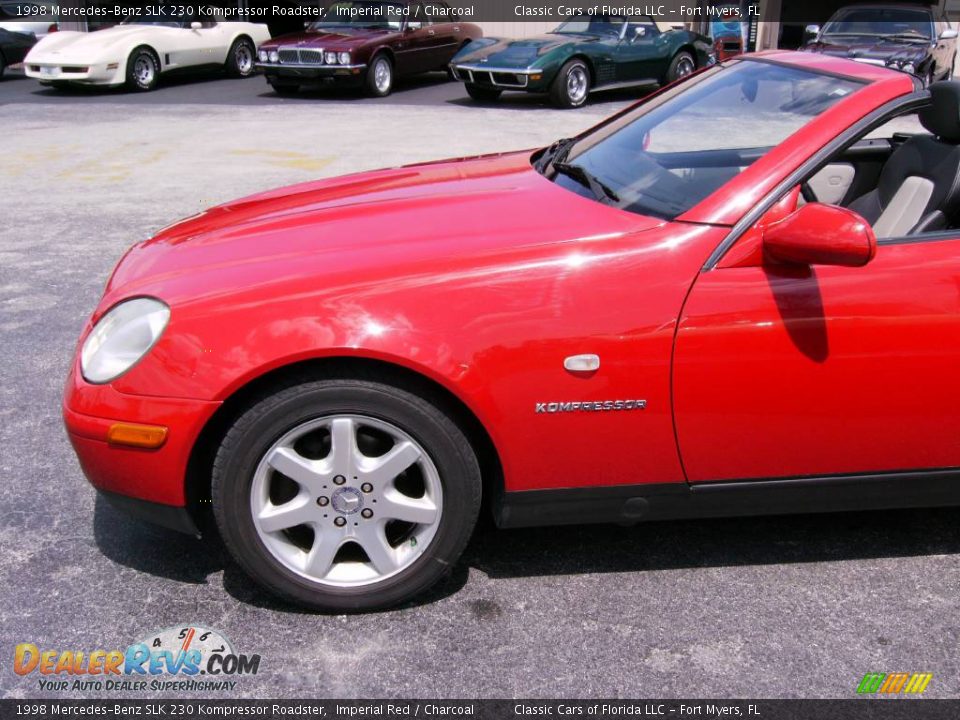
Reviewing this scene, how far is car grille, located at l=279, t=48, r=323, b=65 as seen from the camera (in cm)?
1518

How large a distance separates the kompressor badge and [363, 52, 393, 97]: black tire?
13.7 metres

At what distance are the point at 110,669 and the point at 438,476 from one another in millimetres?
986

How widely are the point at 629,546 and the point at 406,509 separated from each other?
83 centimetres

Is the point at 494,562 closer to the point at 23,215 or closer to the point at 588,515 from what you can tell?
the point at 588,515

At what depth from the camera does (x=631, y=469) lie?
2805mm

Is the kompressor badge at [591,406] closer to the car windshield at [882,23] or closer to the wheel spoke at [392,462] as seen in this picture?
the wheel spoke at [392,462]

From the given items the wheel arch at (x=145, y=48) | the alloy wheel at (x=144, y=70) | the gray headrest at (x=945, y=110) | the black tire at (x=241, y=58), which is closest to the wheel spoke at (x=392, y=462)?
the gray headrest at (x=945, y=110)

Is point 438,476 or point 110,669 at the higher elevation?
point 438,476

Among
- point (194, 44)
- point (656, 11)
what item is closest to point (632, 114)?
point (194, 44)

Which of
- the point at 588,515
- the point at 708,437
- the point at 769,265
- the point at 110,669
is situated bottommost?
the point at 110,669

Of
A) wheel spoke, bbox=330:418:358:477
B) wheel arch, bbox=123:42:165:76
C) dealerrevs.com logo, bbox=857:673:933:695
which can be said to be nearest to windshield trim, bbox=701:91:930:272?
wheel spoke, bbox=330:418:358:477

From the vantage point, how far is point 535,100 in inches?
623

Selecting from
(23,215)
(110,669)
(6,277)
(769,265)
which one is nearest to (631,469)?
(769,265)

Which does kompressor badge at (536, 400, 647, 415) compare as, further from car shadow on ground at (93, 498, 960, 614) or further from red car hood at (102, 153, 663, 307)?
car shadow on ground at (93, 498, 960, 614)
